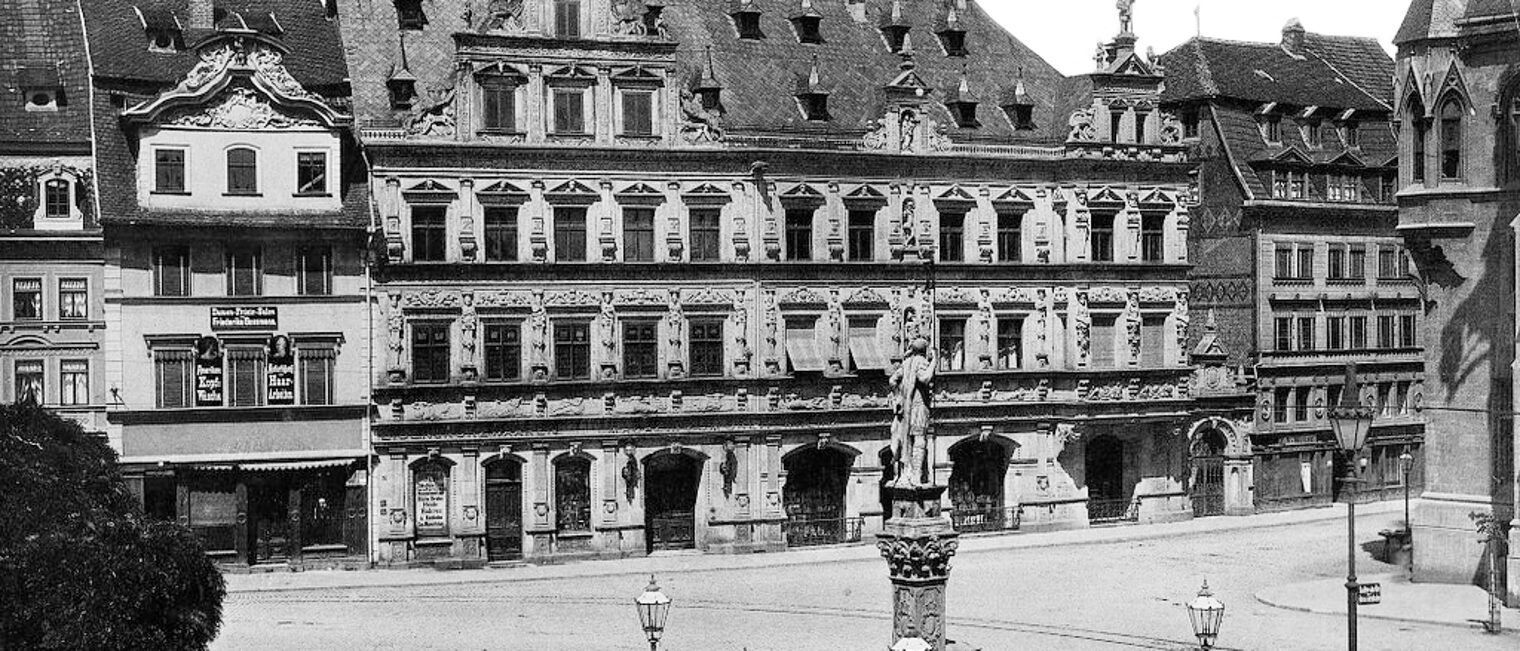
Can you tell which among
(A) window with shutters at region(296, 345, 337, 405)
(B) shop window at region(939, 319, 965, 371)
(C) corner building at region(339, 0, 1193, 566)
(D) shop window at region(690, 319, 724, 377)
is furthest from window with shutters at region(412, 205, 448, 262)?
(B) shop window at region(939, 319, 965, 371)

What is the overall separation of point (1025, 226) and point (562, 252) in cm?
1526

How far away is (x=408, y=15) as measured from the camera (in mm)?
64062

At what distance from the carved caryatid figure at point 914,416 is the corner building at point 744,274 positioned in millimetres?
29223

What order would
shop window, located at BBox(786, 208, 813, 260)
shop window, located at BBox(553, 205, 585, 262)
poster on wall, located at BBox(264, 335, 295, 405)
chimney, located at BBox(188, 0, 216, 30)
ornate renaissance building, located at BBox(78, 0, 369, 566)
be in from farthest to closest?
1. shop window, located at BBox(786, 208, 813, 260)
2. shop window, located at BBox(553, 205, 585, 262)
3. chimney, located at BBox(188, 0, 216, 30)
4. poster on wall, located at BBox(264, 335, 295, 405)
5. ornate renaissance building, located at BBox(78, 0, 369, 566)

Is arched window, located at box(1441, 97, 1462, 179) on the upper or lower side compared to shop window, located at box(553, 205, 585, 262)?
upper

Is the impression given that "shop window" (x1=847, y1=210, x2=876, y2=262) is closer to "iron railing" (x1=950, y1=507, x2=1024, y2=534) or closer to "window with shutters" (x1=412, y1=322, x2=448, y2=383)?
"iron railing" (x1=950, y1=507, x2=1024, y2=534)

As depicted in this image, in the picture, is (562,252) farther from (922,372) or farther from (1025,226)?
(922,372)

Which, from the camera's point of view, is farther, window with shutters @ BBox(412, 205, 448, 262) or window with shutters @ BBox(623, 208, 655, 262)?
window with shutters @ BBox(623, 208, 655, 262)

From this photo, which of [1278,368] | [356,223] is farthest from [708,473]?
[1278,368]

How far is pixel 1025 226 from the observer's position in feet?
225

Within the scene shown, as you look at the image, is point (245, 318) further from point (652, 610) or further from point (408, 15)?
point (652, 610)

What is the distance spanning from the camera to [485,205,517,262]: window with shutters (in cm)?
6175

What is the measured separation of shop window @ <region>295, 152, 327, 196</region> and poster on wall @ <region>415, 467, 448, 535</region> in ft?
27.4

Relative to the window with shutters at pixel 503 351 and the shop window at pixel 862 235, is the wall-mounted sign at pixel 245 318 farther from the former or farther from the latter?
the shop window at pixel 862 235
